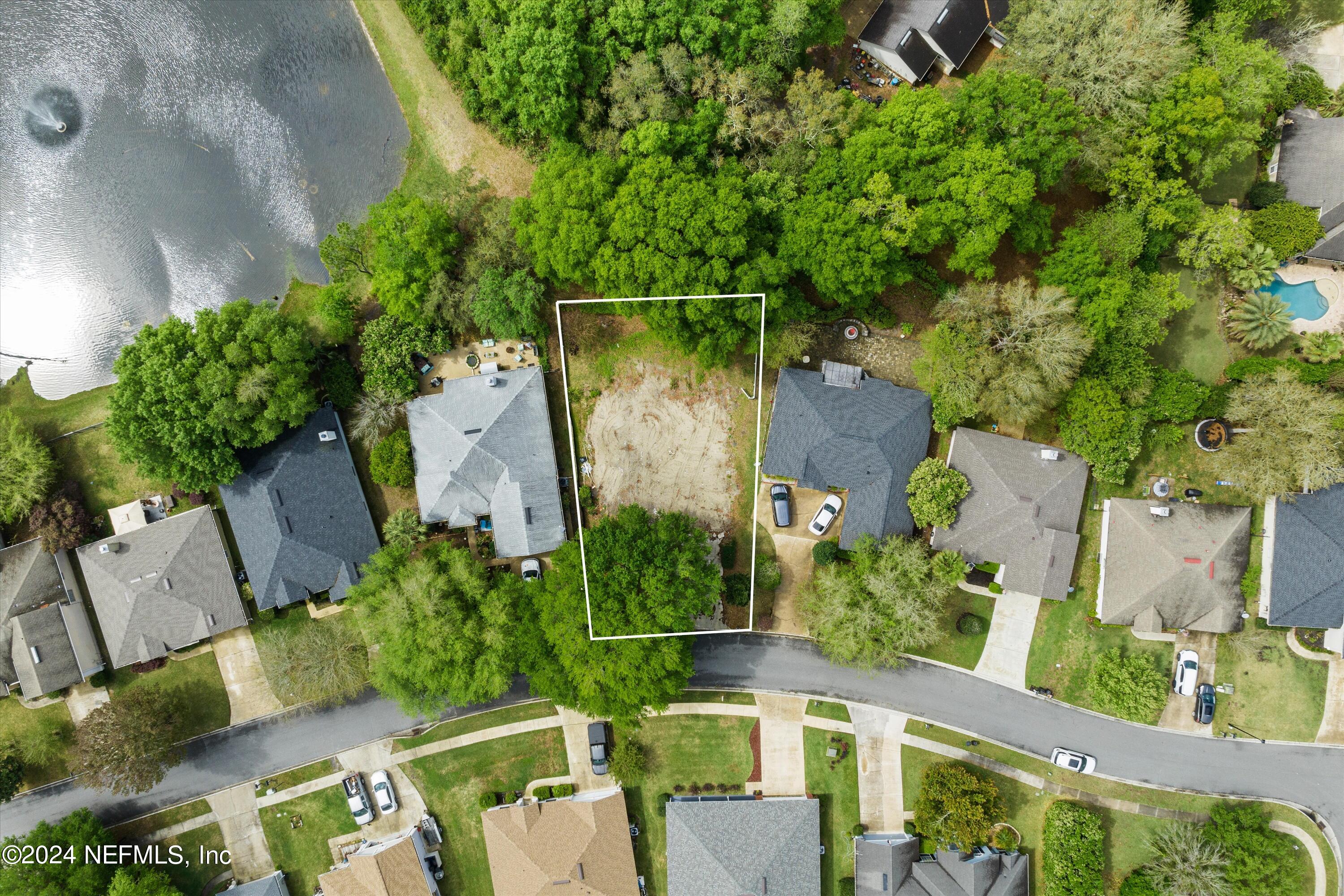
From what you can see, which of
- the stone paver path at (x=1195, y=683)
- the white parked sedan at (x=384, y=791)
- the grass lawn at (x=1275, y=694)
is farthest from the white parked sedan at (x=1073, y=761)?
the white parked sedan at (x=384, y=791)

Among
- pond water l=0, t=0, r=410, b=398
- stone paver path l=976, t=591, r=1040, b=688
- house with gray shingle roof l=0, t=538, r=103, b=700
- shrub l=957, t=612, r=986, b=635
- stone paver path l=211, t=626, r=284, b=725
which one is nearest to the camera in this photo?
house with gray shingle roof l=0, t=538, r=103, b=700

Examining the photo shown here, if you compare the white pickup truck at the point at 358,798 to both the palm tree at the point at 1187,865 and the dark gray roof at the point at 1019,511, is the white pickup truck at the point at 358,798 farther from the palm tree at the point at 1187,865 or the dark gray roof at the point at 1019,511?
the palm tree at the point at 1187,865

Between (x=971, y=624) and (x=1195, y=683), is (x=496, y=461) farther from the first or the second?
(x=1195, y=683)

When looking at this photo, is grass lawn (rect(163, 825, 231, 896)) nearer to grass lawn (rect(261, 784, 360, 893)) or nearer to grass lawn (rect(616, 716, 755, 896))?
grass lawn (rect(261, 784, 360, 893))

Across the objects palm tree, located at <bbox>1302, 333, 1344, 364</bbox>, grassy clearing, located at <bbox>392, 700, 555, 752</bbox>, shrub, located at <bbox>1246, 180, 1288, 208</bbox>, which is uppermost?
shrub, located at <bbox>1246, 180, 1288, 208</bbox>

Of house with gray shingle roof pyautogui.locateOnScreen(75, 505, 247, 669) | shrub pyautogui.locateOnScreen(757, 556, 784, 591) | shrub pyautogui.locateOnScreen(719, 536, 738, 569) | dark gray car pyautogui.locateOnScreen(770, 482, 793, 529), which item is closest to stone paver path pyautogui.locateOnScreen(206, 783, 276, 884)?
house with gray shingle roof pyautogui.locateOnScreen(75, 505, 247, 669)

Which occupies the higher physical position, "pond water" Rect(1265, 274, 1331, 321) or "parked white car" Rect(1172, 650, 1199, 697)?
"pond water" Rect(1265, 274, 1331, 321)

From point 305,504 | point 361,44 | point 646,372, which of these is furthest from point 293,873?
point 361,44

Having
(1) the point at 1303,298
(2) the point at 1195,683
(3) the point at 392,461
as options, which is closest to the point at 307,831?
(3) the point at 392,461
